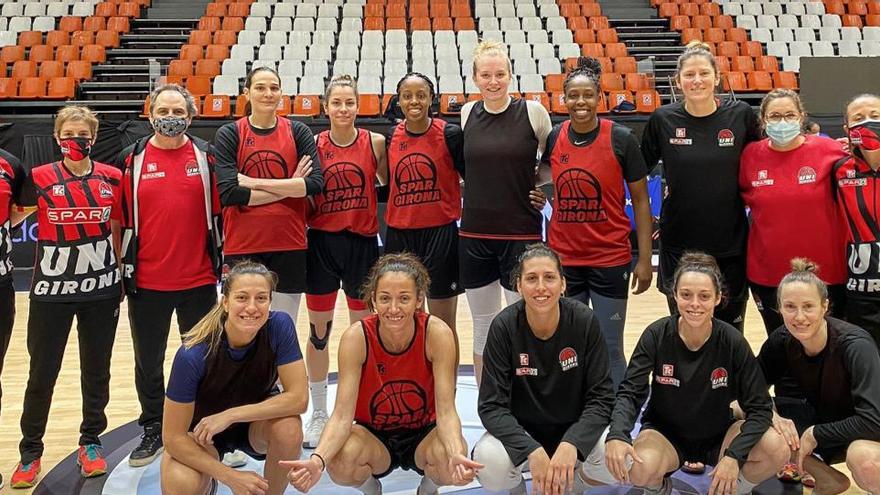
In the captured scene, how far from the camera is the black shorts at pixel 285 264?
3.23 meters

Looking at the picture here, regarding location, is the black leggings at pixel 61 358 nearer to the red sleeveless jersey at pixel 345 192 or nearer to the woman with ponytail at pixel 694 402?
the red sleeveless jersey at pixel 345 192

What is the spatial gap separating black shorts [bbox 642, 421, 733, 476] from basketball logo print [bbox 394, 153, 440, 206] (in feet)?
4.33

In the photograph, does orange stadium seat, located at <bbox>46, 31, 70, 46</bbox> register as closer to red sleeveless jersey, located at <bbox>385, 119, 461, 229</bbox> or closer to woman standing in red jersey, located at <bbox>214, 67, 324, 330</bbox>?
woman standing in red jersey, located at <bbox>214, 67, 324, 330</bbox>

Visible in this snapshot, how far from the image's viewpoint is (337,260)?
340cm

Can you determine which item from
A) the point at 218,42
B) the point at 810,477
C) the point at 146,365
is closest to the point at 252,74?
the point at 146,365

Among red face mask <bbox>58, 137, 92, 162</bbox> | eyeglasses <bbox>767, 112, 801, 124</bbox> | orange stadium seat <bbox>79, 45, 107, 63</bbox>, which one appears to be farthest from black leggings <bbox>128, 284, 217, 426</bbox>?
orange stadium seat <bbox>79, 45, 107, 63</bbox>

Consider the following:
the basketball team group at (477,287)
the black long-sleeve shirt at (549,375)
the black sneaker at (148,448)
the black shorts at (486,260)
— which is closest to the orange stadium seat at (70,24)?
the basketball team group at (477,287)

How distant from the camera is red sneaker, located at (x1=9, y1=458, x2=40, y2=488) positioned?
3.03m

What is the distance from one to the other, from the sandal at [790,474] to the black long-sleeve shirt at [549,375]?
0.91m

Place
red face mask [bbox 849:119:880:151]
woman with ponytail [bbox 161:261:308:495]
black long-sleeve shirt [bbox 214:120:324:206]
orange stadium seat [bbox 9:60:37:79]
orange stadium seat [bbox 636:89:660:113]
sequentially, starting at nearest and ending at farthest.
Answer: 1. woman with ponytail [bbox 161:261:308:495]
2. red face mask [bbox 849:119:880:151]
3. black long-sleeve shirt [bbox 214:120:324:206]
4. orange stadium seat [bbox 636:89:660:113]
5. orange stadium seat [bbox 9:60:37:79]

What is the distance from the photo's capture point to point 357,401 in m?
2.77

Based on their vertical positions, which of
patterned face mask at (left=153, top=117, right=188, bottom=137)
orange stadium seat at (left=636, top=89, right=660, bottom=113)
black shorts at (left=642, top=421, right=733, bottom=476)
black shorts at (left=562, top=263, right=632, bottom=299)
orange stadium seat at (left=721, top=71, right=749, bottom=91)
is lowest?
black shorts at (left=642, top=421, right=733, bottom=476)

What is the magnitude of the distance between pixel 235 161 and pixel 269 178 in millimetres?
151

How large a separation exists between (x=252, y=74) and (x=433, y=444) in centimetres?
168
